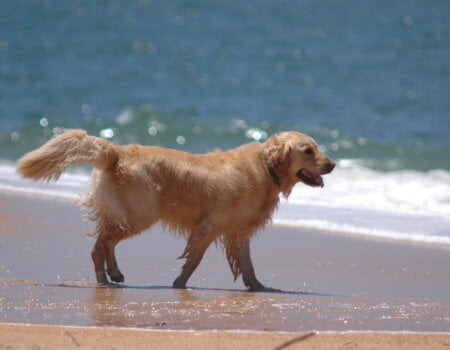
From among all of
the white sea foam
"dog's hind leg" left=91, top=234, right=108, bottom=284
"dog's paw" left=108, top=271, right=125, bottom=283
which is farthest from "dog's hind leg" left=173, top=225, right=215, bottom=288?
the white sea foam

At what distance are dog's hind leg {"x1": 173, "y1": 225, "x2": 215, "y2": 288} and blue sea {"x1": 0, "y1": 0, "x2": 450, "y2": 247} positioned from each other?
2.89m

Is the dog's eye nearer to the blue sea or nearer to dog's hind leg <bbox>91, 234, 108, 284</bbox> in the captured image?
dog's hind leg <bbox>91, 234, 108, 284</bbox>

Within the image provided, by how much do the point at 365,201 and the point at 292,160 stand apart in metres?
4.55

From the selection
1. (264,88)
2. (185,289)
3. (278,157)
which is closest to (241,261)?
(185,289)

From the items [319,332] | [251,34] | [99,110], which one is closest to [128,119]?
[99,110]

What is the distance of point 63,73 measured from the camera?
22781 millimetres

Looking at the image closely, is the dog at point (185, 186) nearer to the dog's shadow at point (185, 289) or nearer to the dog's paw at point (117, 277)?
the dog's paw at point (117, 277)

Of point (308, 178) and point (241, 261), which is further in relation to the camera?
point (308, 178)

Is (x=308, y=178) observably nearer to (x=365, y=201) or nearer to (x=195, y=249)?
(x=195, y=249)

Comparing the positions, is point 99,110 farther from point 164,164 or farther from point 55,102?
point 164,164

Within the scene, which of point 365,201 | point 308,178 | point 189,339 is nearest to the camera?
point 189,339

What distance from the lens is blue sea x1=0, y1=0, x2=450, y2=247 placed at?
12.5 meters

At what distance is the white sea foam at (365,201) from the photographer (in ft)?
33.8

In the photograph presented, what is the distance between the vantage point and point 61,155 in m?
7.12
